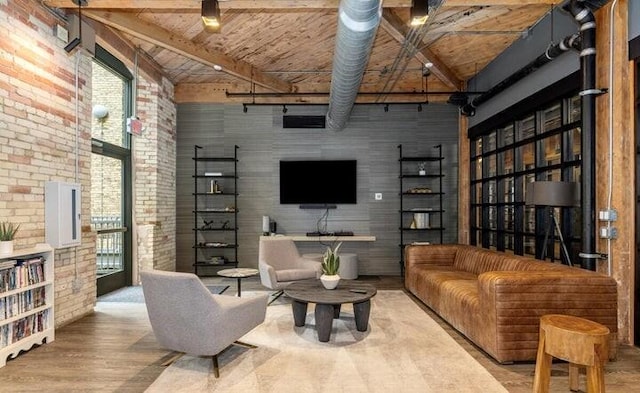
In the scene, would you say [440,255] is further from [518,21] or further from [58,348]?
[58,348]

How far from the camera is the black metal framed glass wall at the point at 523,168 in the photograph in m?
4.18

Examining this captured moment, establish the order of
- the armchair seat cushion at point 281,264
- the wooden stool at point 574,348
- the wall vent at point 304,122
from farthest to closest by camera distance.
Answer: the wall vent at point 304,122 → the armchair seat cushion at point 281,264 → the wooden stool at point 574,348

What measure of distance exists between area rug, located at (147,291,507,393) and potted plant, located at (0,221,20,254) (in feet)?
5.56

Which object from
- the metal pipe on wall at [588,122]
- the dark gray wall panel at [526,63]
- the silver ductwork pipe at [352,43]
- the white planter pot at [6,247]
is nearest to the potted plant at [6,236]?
the white planter pot at [6,247]

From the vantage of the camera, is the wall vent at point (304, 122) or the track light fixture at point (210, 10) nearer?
the track light fixture at point (210, 10)

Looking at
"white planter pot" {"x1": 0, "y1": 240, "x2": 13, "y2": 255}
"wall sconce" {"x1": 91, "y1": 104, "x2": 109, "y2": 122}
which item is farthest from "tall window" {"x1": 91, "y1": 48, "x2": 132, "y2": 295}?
"white planter pot" {"x1": 0, "y1": 240, "x2": 13, "y2": 255}

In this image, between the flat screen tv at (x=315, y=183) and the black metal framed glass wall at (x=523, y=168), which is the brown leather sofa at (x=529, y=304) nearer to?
the black metal framed glass wall at (x=523, y=168)

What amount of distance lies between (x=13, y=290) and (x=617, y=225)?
5379 mm

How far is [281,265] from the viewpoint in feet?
18.0

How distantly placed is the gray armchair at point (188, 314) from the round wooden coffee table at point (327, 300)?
0.88 metres

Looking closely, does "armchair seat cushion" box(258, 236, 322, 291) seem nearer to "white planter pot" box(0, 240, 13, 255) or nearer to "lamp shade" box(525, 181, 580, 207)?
"white planter pot" box(0, 240, 13, 255)

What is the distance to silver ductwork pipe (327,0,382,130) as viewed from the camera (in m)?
3.04

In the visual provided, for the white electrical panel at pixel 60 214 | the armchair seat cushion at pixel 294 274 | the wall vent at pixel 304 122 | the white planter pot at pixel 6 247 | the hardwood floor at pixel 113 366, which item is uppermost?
the wall vent at pixel 304 122

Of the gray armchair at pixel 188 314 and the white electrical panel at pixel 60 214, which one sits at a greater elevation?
the white electrical panel at pixel 60 214
